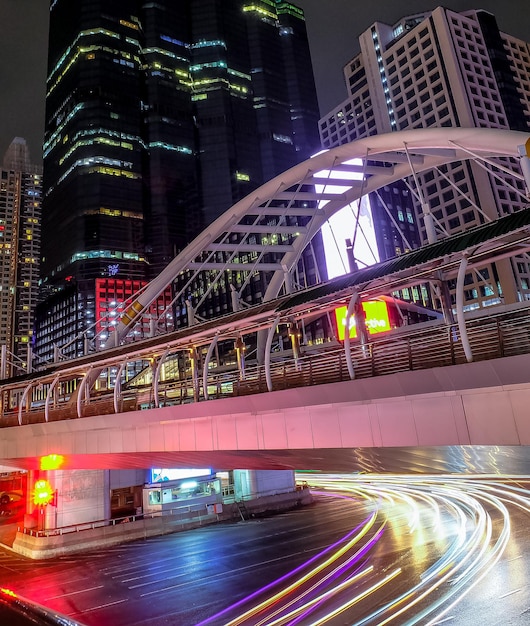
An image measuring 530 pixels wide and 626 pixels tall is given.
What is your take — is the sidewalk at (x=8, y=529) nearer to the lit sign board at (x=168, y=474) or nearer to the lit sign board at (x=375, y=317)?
the lit sign board at (x=168, y=474)

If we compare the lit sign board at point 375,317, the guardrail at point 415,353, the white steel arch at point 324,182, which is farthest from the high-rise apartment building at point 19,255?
the guardrail at point 415,353

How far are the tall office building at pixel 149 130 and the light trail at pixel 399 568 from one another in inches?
4905

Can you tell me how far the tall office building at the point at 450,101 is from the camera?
9212cm

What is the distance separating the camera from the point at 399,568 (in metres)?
22.9

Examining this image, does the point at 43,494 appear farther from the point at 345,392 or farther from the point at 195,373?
the point at 345,392

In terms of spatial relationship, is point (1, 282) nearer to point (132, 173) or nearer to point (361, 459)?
point (132, 173)

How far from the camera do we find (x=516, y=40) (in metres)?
124

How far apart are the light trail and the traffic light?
20239mm

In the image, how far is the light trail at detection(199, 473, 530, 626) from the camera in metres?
18.3

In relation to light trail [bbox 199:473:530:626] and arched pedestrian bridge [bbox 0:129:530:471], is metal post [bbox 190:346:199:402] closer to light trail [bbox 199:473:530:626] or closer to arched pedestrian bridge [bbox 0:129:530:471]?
arched pedestrian bridge [bbox 0:129:530:471]

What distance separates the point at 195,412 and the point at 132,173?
159 meters

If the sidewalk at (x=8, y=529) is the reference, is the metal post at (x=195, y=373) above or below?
above

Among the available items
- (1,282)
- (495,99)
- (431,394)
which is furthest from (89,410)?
(1,282)

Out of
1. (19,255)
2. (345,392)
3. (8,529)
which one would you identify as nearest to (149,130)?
(19,255)
